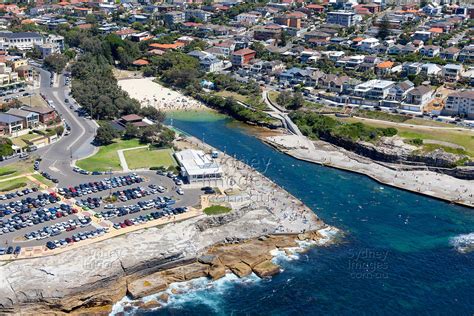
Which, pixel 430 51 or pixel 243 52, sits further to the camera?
pixel 243 52

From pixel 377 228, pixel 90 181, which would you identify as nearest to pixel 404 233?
pixel 377 228

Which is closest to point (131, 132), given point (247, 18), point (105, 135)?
point (105, 135)

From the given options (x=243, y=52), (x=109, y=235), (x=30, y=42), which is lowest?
(x=109, y=235)

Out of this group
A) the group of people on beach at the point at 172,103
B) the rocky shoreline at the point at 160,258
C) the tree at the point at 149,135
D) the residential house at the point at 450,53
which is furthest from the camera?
the residential house at the point at 450,53

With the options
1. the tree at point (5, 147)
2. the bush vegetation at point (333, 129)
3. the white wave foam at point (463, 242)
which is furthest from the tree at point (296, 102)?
the tree at point (5, 147)

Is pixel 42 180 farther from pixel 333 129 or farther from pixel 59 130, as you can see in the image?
pixel 333 129

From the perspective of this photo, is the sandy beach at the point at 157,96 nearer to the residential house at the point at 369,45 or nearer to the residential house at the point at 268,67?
the residential house at the point at 268,67

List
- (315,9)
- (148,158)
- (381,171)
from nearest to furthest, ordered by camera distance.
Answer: (148,158) → (381,171) → (315,9)
